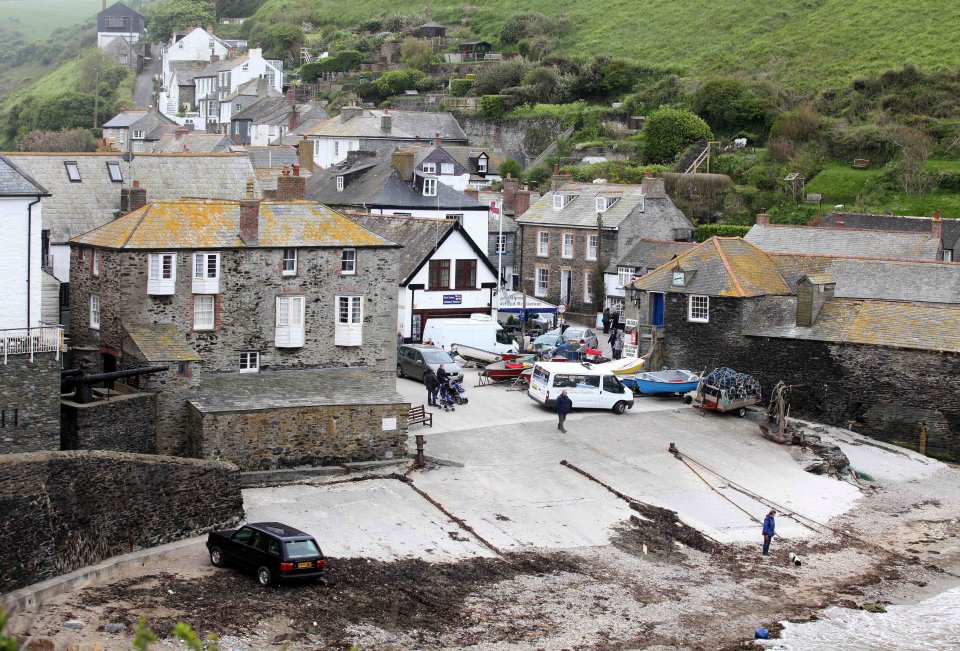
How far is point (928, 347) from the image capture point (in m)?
38.7

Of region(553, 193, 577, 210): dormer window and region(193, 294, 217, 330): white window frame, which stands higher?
region(553, 193, 577, 210): dormer window

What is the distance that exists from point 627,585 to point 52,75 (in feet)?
441

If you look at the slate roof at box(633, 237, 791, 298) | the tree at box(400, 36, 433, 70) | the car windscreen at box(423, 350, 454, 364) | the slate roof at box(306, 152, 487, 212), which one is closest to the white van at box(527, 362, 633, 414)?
the car windscreen at box(423, 350, 454, 364)

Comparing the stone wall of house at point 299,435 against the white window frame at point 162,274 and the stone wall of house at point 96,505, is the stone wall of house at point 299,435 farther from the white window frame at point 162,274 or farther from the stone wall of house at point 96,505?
the white window frame at point 162,274

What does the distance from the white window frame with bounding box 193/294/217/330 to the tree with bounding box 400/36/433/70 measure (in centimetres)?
7741

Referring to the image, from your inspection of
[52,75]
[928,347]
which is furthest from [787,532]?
[52,75]

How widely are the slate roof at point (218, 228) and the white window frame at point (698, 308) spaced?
40.2ft

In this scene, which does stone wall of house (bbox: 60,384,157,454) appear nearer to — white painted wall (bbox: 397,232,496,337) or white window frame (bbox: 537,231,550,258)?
white painted wall (bbox: 397,232,496,337)

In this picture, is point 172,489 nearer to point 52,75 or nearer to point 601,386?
point 601,386

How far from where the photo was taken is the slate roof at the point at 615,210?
58344 millimetres

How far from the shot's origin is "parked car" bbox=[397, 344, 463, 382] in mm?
41344

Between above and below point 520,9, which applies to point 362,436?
below

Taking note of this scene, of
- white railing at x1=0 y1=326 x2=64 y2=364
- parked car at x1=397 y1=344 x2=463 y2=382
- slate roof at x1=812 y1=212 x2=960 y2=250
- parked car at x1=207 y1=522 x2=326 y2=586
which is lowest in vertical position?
parked car at x1=207 y1=522 x2=326 y2=586

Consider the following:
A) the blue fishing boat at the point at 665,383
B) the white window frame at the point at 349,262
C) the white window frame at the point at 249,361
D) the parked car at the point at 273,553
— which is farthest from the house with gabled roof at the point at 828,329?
the parked car at the point at 273,553
